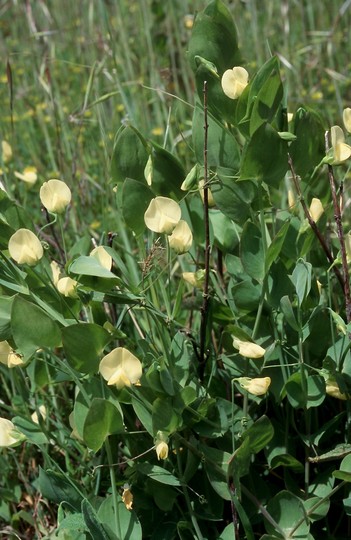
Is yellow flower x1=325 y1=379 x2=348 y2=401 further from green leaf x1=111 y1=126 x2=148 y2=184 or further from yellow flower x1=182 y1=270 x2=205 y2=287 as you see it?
green leaf x1=111 y1=126 x2=148 y2=184

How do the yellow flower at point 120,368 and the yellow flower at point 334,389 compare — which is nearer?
the yellow flower at point 120,368

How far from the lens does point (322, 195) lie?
105 centimetres

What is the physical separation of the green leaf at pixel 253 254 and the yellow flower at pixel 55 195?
218 millimetres

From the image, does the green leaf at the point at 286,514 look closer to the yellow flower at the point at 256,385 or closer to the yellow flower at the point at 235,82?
the yellow flower at the point at 256,385

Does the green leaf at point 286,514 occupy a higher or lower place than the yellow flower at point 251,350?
lower

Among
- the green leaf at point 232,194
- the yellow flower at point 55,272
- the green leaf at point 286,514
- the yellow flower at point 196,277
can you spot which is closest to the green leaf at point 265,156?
the green leaf at point 232,194

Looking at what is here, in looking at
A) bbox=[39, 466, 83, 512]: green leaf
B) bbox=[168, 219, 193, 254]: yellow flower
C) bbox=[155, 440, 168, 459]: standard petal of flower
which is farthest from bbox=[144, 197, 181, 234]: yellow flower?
bbox=[39, 466, 83, 512]: green leaf

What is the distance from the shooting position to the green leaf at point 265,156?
83 centimetres

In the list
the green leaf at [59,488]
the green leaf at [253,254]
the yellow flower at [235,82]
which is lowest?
the green leaf at [59,488]

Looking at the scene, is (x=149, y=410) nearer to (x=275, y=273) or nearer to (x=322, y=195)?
(x=275, y=273)

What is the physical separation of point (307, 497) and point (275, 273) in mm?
283

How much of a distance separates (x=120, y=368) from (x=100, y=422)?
0.07 metres

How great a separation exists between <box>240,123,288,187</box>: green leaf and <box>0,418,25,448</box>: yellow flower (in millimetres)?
391

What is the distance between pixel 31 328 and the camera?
2.64 ft
